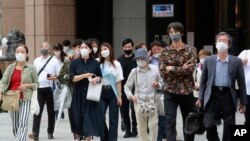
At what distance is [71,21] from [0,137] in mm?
9108

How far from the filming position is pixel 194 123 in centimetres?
1112

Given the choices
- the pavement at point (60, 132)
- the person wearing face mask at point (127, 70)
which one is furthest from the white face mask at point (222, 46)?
the person wearing face mask at point (127, 70)

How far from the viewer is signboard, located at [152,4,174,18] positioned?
83.9 ft

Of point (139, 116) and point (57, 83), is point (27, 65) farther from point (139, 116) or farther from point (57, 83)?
point (57, 83)

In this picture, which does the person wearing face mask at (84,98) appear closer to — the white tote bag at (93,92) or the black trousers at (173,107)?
the white tote bag at (93,92)

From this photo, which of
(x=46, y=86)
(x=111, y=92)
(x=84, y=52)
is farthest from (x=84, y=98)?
(x=46, y=86)

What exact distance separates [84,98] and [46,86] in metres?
2.61

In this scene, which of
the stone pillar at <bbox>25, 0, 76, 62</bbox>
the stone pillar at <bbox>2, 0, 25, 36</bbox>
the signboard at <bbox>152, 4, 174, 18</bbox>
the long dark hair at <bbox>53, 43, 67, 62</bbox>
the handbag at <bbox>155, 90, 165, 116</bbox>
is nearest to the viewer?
the handbag at <bbox>155, 90, 165, 116</bbox>

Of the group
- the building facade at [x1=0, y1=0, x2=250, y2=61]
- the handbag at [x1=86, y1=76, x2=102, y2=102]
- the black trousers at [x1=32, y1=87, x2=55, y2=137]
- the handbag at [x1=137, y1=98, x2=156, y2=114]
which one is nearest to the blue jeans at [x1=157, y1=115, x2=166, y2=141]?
the handbag at [x1=137, y1=98, x2=156, y2=114]

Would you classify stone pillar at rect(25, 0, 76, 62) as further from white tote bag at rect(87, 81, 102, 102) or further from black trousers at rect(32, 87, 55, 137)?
white tote bag at rect(87, 81, 102, 102)

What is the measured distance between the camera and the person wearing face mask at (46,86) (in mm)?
14828

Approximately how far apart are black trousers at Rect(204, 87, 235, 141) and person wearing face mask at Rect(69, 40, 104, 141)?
99.1 inches

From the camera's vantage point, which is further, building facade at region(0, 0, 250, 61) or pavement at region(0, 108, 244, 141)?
building facade at region(0, 0, 250, 61)

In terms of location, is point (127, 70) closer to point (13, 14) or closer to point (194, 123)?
point (194, 123)
